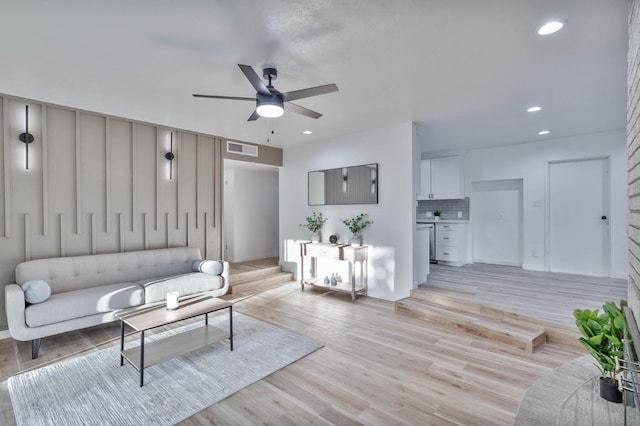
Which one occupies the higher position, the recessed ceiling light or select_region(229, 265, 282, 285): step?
the recessed ceiling light

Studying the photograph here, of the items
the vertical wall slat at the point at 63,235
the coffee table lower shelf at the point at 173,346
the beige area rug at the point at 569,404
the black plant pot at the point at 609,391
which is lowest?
the coffee table lower shelf at the point at 173,346

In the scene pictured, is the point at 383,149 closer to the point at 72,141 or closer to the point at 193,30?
the point at 193,30

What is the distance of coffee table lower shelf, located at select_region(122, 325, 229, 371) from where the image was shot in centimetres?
262

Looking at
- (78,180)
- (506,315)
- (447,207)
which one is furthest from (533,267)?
(78,180)

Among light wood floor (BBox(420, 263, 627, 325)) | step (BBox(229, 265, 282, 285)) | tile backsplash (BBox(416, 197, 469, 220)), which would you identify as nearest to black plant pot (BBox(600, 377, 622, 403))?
light wood floor (BBox(420, 263, 627, 325))

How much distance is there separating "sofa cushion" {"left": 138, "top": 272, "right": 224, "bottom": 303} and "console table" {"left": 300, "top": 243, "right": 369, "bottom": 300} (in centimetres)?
159

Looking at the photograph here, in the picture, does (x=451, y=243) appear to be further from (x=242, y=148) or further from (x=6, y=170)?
(x=6, y=170)

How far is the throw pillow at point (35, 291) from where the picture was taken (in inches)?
118

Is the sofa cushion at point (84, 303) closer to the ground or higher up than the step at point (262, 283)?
higher up

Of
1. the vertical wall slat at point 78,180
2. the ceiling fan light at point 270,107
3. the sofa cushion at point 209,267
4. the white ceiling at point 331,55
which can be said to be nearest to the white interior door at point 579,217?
the white ceiling at point 331,55

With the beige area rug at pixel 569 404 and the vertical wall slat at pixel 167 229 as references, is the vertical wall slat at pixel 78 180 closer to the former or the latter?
the vertical wall slat at pixel 167 229

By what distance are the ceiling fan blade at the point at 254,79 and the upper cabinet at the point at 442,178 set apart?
507cm

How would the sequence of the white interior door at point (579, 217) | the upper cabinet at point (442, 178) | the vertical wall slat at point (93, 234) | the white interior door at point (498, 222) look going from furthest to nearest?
the upper cabinet at point (442, 178)
the white interior door at point (498, 222)
the white interior door at point (579, 217)
the vertical wall slat at point (93, 234)

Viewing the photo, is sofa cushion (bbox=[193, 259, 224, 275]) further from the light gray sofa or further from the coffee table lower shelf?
the coffee table lower shelf
